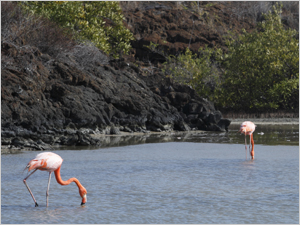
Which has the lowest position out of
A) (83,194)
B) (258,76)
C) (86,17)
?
(83,194)

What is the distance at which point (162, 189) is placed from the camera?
8.80 meters

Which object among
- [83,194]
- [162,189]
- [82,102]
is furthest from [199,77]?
[83,194]

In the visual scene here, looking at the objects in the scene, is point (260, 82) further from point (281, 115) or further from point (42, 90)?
point (42, 90)

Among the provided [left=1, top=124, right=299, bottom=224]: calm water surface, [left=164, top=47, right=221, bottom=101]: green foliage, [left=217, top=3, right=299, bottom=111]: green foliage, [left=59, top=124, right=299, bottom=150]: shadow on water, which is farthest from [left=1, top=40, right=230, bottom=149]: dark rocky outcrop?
[left=217, top=3, right=299, bottom=111]: green foliage

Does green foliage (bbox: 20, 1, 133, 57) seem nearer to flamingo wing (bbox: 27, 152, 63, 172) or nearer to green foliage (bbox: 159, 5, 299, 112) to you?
green foliage (bbox: 159, 5, 299, 112)

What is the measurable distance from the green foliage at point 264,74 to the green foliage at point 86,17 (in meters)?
9.67

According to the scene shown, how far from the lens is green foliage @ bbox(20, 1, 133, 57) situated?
113 feet

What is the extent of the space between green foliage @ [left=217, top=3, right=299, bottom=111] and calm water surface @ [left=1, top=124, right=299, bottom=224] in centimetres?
2510

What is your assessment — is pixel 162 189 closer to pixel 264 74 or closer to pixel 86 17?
pixel 86 17

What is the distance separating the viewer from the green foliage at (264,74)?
3872cm

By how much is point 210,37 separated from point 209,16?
669 centimetres

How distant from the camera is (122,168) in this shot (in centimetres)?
1162

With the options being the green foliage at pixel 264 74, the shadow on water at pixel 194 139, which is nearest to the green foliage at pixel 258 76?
the green foliage at pixel 264 74

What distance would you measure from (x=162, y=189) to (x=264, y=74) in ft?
106
